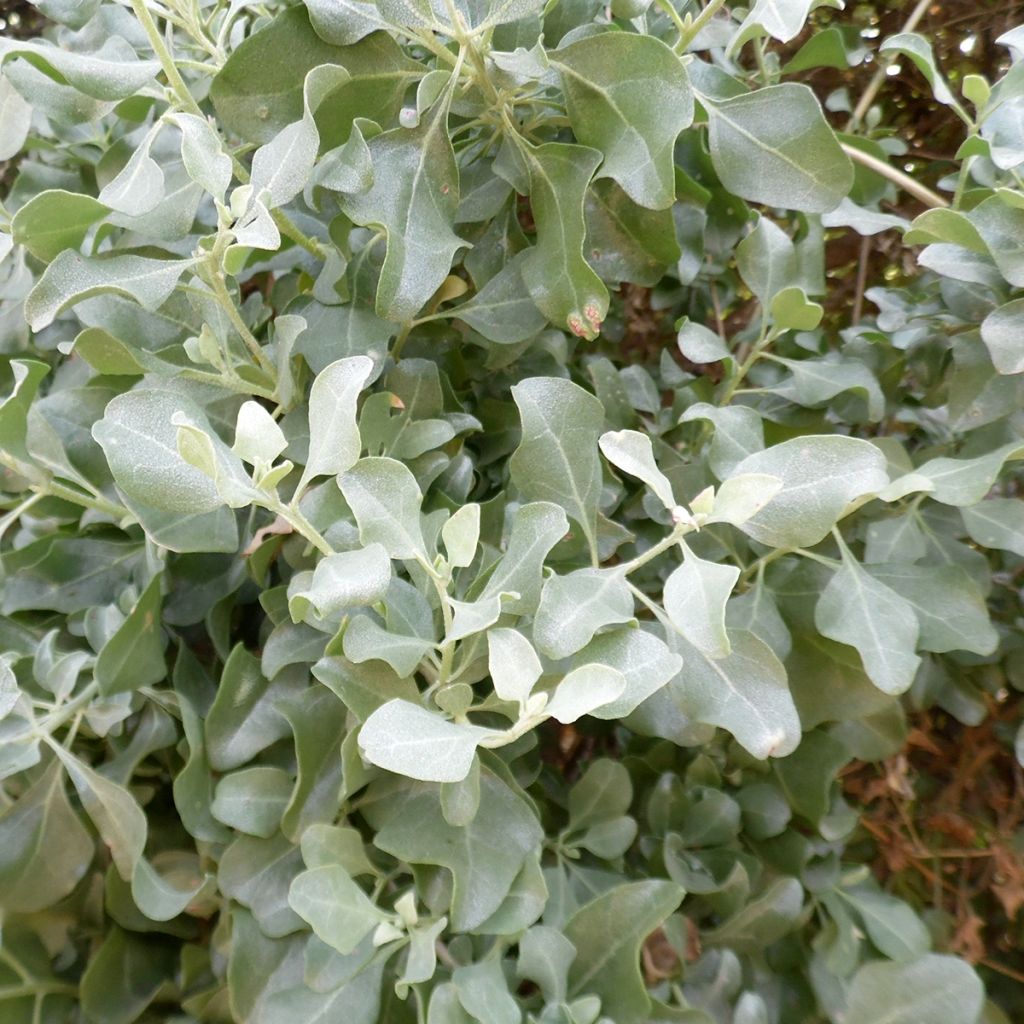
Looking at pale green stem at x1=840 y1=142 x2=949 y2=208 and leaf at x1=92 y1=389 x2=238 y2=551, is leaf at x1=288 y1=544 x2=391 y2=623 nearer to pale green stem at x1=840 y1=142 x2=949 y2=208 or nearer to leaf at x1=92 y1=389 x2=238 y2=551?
leaf at x1=92 y1=389 x2=238 y2=551

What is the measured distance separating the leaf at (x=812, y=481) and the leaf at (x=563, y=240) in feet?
0.46

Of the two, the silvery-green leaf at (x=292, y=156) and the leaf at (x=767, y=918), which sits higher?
the silvery-green leaf at (x=292, y=156)

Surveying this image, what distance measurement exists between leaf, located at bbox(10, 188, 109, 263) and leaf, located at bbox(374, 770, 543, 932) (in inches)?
15.4

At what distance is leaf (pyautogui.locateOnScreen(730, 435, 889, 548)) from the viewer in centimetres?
45

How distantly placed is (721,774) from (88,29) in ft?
2.47

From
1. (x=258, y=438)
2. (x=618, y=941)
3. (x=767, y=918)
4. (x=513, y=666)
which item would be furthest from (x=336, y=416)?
(x=767, y=918)

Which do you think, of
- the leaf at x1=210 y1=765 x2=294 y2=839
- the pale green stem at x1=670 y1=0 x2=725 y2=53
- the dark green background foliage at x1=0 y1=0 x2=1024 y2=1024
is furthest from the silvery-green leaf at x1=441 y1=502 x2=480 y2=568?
the pale green stem at x1=670 y1=0 x2=725 y2=53

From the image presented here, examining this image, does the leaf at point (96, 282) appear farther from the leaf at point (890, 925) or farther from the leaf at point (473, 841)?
the leaf at point (890, 925)

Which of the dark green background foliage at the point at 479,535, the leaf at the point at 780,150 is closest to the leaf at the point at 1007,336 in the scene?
the dark green background foliage at the point at 479,535

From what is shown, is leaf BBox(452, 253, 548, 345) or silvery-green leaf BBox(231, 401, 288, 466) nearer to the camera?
silvery-green leaf BBox(231, 401, 288, 466)

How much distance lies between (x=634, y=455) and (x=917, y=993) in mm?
350

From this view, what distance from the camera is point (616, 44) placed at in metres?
0.50

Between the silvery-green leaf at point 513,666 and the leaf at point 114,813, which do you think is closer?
the silvery-green leaf at point 513,666

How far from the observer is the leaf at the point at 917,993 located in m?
0.49
